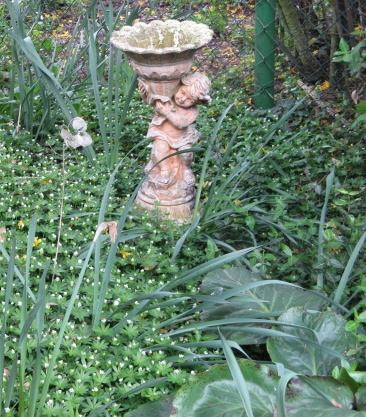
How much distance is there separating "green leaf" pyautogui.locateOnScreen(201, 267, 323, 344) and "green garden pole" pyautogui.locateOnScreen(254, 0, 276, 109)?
6.89ft

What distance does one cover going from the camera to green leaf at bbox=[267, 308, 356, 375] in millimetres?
2268

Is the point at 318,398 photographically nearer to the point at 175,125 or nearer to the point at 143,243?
the point at 143,243

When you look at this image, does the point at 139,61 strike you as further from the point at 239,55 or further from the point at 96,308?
the point at 239,55

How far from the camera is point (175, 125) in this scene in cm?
325

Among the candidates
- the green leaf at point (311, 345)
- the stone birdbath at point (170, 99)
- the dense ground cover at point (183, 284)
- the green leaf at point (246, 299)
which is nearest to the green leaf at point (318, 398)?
the dense ground cover at point (183, 284)

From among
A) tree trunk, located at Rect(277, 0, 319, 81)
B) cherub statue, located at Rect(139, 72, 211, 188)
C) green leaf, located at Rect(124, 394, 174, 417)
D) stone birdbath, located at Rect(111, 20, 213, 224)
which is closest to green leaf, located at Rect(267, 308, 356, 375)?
green leaf, located at Rect(124, 394, 174, 417)

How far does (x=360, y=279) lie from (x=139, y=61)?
1.32 m

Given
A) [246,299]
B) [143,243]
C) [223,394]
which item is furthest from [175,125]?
[223,394]

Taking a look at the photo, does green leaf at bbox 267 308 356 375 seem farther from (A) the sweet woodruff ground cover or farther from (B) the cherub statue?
(B) the cherub statue

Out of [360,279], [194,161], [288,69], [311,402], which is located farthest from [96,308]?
[288,69]

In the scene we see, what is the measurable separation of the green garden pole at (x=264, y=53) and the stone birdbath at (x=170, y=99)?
1.18 meters

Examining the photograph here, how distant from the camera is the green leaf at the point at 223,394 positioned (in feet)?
6.78

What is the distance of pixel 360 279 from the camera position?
8.71 feet

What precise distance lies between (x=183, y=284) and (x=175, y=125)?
82cm
